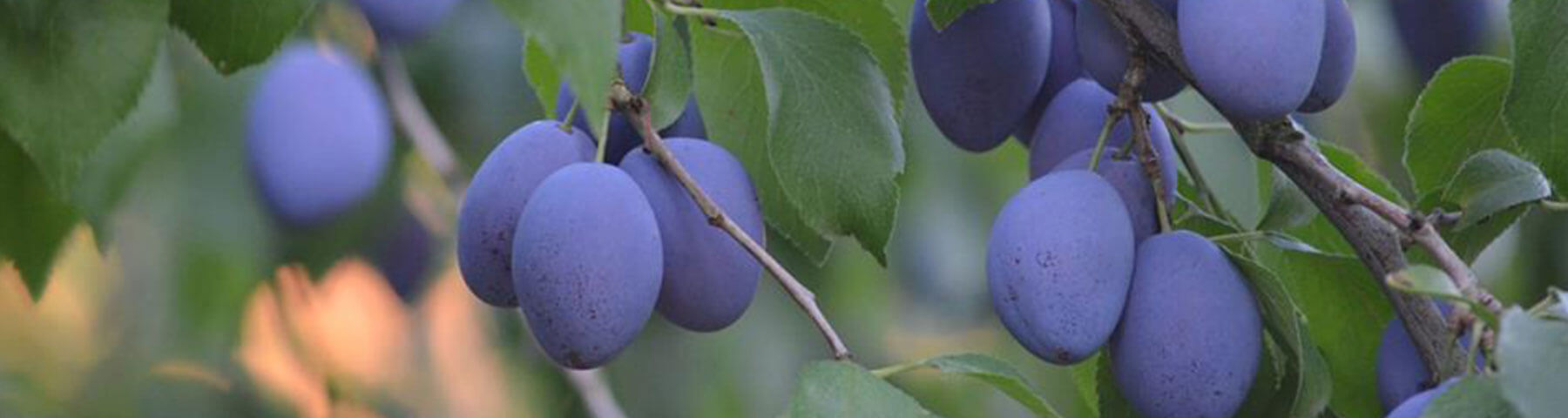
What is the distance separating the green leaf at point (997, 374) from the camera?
2.17 ft

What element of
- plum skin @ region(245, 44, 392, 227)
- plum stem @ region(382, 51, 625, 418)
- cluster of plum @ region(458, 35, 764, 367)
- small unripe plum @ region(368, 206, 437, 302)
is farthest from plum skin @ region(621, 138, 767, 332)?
small unripe plum @ region(368, 206, 437, 302)

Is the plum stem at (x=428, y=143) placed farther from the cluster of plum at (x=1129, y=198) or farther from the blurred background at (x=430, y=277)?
the cluster of plum at (x=1129, y=198)

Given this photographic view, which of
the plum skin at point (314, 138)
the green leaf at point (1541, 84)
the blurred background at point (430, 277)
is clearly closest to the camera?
the green leaf at point (1541, 84)

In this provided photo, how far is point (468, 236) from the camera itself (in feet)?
2.22

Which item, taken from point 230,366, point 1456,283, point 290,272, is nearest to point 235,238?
point 290,272

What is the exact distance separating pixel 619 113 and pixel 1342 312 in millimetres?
231

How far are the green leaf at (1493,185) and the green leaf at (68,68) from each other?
36 centimetres

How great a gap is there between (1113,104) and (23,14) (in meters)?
0.29

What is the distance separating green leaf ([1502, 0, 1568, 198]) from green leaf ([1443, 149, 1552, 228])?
2 cm

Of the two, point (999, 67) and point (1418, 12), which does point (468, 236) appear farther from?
point (1418, 12)

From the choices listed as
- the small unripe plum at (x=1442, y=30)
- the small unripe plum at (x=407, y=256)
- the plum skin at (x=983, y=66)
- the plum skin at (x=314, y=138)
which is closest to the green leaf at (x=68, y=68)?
the plum skin at (x=983, y=66)

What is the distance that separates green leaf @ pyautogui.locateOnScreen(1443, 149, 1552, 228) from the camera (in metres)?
0.67

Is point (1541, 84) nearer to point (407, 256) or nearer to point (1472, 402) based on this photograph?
point (1472, 402)

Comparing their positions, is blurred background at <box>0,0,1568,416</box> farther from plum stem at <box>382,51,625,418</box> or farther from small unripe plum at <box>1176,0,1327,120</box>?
small unripe plum at <box>1176,0,1327,120</box>
